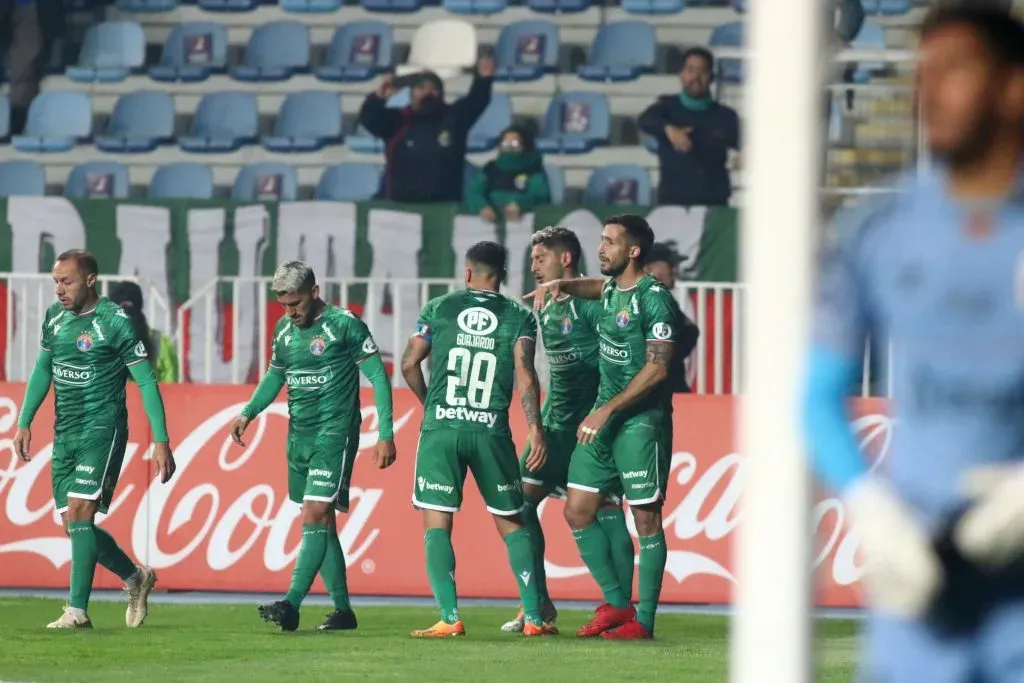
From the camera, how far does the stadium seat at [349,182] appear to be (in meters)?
18.6

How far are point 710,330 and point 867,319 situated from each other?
34.6 ft

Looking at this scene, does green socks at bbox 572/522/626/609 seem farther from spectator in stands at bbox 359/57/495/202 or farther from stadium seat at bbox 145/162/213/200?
stadium seat at bbox 145/162/213/200

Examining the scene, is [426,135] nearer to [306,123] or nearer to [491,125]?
[491,125]

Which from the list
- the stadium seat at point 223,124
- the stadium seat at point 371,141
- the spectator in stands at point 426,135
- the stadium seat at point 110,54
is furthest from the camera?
the stadium seat at point 110,54

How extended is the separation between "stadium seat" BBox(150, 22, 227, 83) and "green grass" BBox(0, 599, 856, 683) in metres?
8.63

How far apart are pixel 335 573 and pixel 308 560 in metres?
0.29

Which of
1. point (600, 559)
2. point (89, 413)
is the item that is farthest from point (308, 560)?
point (600, 559)

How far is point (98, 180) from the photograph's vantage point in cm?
1916

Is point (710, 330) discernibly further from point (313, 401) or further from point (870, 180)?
point (870, 180)

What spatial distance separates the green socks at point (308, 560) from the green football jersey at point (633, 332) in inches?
68.7

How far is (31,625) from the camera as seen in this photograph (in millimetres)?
11734

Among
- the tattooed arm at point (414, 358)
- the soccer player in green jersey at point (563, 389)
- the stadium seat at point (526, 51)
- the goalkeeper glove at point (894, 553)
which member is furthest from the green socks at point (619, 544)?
the stadium seat at point (526, 51)

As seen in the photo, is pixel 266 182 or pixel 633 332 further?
pixel 266 182

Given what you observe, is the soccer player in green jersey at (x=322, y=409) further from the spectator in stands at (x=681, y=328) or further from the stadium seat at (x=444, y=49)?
the stadium seat at (x=444, y=49)
